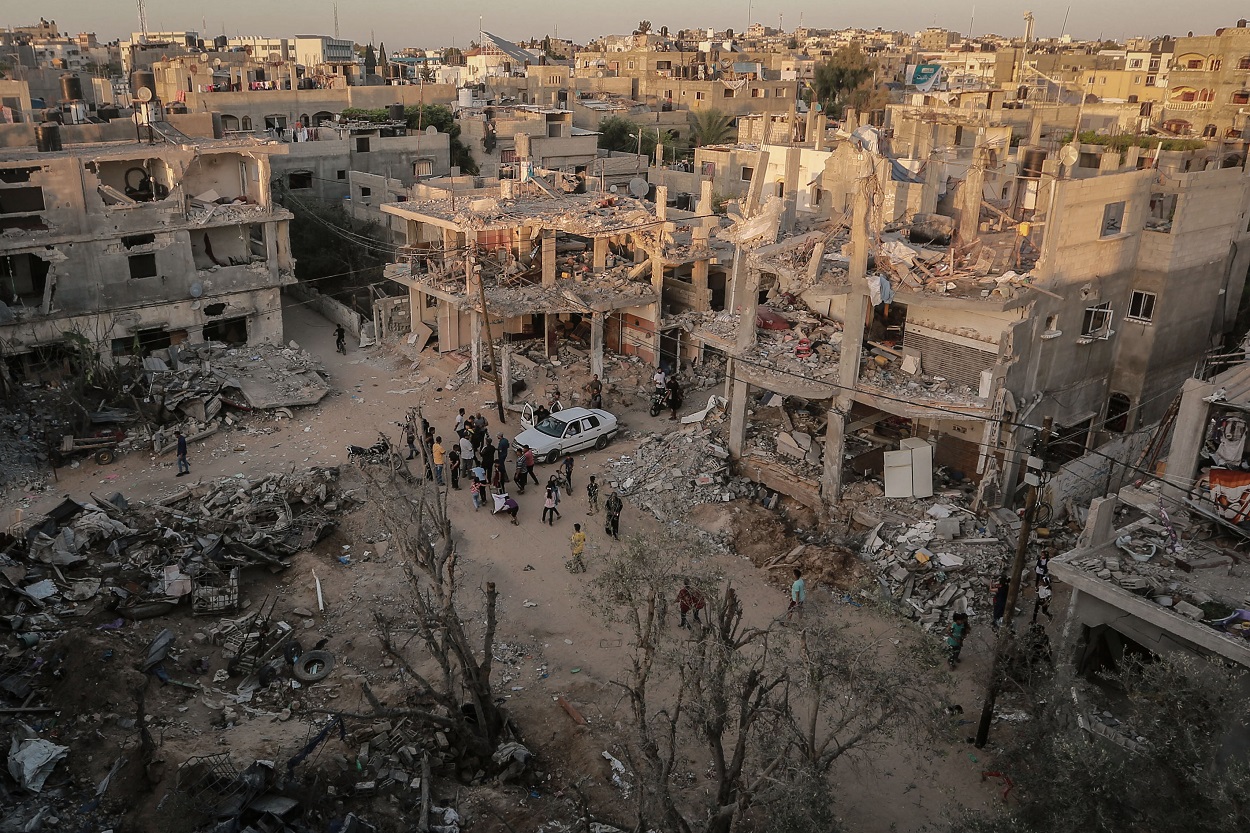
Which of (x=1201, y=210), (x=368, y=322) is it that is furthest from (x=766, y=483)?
(x=368, y=322)

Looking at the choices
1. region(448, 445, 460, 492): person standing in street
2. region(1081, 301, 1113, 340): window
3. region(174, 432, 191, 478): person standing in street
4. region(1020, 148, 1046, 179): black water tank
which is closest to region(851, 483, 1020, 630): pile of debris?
region(1081, 301, 1113, 340): window

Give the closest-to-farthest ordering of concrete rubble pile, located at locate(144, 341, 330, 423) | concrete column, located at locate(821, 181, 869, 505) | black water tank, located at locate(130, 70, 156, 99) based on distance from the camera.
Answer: concrete column, located at locate(821, 181, 869, 505) < concrete rubble pile, located at locate(144, 341, 330, 423) < black water tank, located at locate(130, 70, 156, 99)

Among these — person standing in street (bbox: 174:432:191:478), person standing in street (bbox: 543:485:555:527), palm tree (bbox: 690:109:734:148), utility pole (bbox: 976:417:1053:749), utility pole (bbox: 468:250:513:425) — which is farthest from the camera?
palm tree (bbox: 690:109:734:148)

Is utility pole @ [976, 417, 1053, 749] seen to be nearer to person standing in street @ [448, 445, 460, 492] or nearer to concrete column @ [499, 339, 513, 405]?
person standing in street @ [448, 445, 460, 492]

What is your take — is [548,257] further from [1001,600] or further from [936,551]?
[1001,600]

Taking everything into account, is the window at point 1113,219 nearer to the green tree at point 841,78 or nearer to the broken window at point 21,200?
the broken window at point 21,200

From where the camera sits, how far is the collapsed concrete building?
2864cm

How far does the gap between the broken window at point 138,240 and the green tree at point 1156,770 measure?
2944 centimetres

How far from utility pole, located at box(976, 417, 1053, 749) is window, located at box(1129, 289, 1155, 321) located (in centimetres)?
1199

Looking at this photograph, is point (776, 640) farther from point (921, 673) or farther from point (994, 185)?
point (994, 185)

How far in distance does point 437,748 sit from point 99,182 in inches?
942

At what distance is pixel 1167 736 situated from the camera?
33.5 ft

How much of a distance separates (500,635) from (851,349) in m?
10.00

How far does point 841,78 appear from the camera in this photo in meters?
69.8
